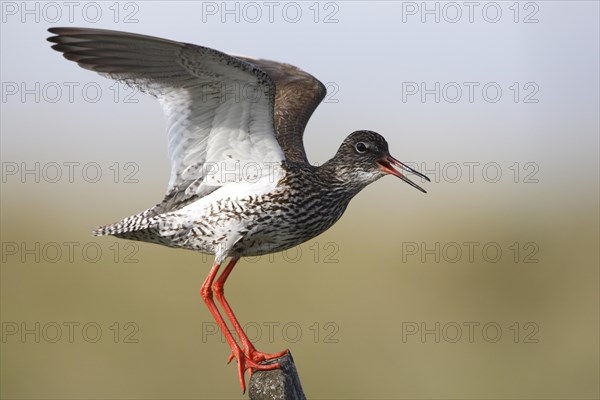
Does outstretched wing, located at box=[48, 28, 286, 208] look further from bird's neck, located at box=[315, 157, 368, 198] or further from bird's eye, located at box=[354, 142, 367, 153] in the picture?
bird's eye, located at box=[354, 142, 367, 153]

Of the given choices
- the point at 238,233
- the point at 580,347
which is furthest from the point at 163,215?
the point at 580,347

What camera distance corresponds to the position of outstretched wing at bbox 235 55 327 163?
11016 millimetres

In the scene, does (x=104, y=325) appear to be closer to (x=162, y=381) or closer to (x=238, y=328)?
(x=162, y=381)

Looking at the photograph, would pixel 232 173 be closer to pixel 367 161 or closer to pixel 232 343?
pixel 367 161

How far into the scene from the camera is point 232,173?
32.0ft

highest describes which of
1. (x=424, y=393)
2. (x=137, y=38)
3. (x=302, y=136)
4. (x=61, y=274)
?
(x=137, y=38)

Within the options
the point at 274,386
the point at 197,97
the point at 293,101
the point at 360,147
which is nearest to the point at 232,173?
the point at 197,97

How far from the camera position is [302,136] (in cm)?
1128

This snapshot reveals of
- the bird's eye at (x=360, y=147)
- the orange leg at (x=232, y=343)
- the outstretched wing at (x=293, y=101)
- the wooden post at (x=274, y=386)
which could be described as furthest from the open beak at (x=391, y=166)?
the wooden post at (x=274, y=386)

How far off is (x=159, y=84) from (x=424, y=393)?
7.10 m

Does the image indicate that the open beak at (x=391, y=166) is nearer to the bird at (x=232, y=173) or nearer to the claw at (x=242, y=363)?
the bird at (x=232, y=173)

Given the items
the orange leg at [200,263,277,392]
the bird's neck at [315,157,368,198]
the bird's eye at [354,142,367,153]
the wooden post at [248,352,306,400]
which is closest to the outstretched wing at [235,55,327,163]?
the bird's neck at [315,157,368,198]

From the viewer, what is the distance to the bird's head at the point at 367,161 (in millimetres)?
9898

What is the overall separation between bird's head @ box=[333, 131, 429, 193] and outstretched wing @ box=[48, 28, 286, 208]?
0.63 m
